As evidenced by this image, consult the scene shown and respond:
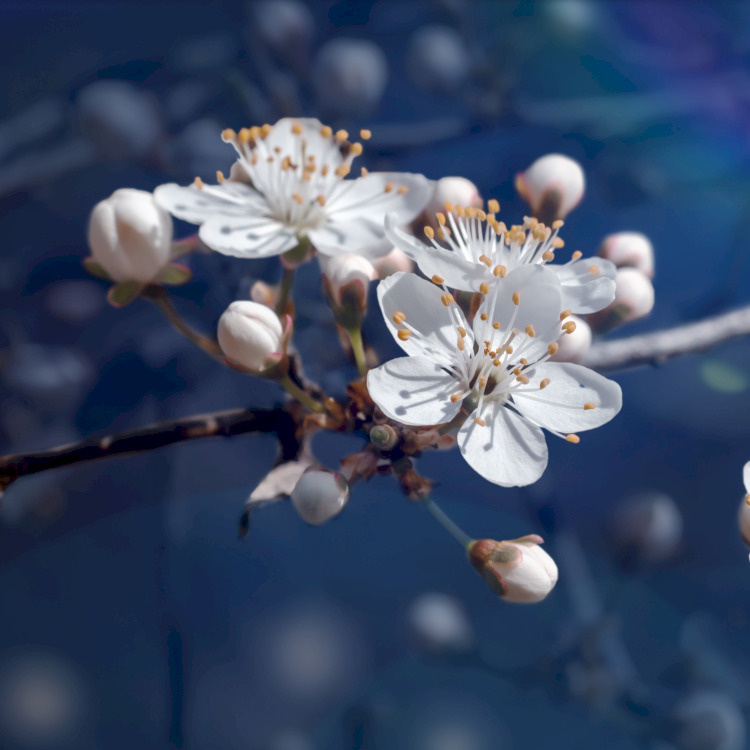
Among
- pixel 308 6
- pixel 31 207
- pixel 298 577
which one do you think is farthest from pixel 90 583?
pixel 308 6

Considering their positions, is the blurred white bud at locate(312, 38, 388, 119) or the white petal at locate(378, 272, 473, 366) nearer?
the white petal at locate(378, 272, 473, 366)

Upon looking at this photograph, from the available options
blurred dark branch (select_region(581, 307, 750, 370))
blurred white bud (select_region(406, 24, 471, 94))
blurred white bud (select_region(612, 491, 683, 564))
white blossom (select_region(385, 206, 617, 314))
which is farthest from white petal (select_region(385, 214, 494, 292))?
blurred white bud (select_region(406, 24, 471, 94))

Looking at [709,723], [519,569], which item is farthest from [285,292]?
[709,723]

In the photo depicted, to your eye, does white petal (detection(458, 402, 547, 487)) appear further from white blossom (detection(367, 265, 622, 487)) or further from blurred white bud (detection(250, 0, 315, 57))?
blurred white bud (detection(250, 0, 315, 57))

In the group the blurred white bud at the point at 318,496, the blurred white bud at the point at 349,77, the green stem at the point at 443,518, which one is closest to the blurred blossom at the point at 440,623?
the green stem at the point at 443,518

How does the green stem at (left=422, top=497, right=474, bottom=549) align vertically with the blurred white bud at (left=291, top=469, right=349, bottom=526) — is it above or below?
below

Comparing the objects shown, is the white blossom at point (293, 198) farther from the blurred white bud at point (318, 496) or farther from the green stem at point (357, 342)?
the blurred white bud at point (318, 496)
